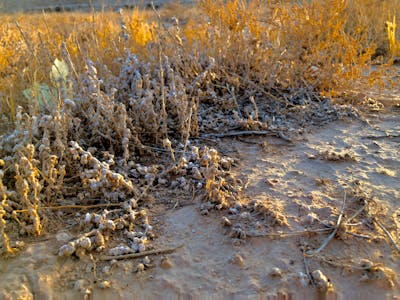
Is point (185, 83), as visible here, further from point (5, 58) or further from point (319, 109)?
point (5, 58)

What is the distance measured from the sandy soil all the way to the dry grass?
0.22 meters

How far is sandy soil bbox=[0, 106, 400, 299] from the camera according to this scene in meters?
1.57

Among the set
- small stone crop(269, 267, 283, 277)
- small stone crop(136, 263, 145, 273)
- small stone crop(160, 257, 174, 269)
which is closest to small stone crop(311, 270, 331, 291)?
small stone crop(269, 267, 283, 277)

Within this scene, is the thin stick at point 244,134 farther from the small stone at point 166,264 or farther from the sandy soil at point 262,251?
the small stone at point 166,264

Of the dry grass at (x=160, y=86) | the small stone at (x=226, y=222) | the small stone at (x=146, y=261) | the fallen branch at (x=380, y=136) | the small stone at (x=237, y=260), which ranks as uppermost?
the dry grass at (x=160, y=86)

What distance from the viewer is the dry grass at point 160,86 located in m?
2.15

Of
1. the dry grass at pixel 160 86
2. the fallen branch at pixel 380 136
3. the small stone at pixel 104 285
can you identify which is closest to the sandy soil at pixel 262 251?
the small stone at pixel 104 285

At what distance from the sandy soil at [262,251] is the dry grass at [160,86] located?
22 cm

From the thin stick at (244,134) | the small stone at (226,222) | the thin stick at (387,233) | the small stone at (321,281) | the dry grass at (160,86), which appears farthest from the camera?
the thin stick at (244,134)

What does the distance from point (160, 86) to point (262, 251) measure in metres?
1.56

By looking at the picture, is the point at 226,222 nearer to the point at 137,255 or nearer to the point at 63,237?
the point at 137,255

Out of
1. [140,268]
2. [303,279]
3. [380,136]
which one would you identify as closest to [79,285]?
[140,268]

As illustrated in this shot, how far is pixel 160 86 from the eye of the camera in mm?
2848

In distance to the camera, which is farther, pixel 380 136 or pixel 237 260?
pixel 380 136
